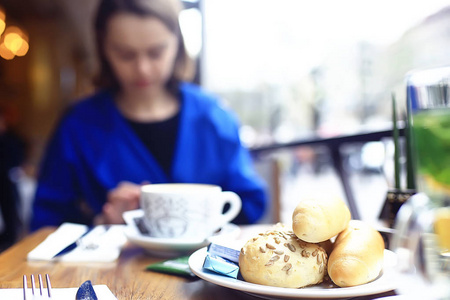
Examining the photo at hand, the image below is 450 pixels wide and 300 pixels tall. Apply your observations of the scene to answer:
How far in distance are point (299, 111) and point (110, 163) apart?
119 cm

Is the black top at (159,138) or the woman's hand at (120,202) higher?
the black top at (159,138)

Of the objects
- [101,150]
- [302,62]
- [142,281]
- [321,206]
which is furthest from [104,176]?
[302,62]

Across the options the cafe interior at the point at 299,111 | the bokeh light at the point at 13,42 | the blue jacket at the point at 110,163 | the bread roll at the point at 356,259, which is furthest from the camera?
the bokeh light at the point at 13,42

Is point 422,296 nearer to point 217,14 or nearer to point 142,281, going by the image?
point 142,281

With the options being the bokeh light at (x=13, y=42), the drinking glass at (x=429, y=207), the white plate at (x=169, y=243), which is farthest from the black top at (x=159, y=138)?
the bokeh light at (x=13, y=42)

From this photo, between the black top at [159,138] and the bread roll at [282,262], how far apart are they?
0.87m

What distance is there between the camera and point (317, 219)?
16.5 inches

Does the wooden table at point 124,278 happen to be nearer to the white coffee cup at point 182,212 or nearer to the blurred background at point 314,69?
the white coffee cup at point 182,212

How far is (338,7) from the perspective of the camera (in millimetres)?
1883

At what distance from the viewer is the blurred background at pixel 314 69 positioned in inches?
58.6

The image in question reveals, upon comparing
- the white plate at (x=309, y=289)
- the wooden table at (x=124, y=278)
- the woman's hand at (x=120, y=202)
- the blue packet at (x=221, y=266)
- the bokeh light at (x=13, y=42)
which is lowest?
the wooden table at (x=124, y=278)

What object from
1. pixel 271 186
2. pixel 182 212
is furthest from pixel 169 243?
pixel 271 186

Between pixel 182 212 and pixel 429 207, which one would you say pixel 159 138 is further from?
pixel 429 207

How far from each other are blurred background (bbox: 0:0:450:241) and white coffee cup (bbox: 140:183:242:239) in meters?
0.38
